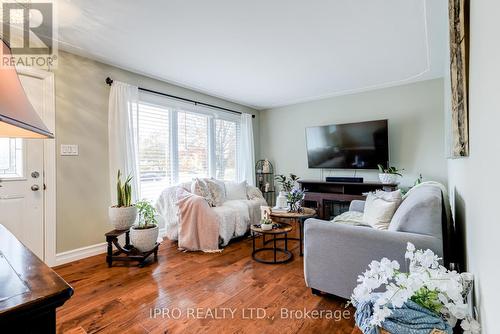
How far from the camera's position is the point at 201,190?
355 cm

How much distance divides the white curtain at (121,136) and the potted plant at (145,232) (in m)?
0.42

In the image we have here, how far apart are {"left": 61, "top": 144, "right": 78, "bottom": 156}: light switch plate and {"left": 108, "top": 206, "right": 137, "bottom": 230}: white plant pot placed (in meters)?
0.81

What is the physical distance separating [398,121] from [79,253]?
4.92 metres

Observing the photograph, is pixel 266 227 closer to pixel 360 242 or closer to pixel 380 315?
pixel 360 242

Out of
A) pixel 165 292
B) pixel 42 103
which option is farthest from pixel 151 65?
pixel 165 292

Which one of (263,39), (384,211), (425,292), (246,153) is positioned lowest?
(425,292)

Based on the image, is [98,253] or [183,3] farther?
[98,253]

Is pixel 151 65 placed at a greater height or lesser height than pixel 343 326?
greater

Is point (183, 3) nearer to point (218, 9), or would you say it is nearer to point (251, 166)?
point (218, 9)

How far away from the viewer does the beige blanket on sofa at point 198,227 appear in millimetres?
3113

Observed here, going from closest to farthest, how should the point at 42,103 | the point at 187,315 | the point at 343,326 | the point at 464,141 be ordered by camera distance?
1. the point at 464,141
2. the point at 343,326
3. the point at 187,315
4. the point at 42,103

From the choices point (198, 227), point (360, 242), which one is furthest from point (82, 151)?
point (360, 242)

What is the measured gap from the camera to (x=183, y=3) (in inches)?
78.6

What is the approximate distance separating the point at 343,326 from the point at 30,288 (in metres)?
1.75
